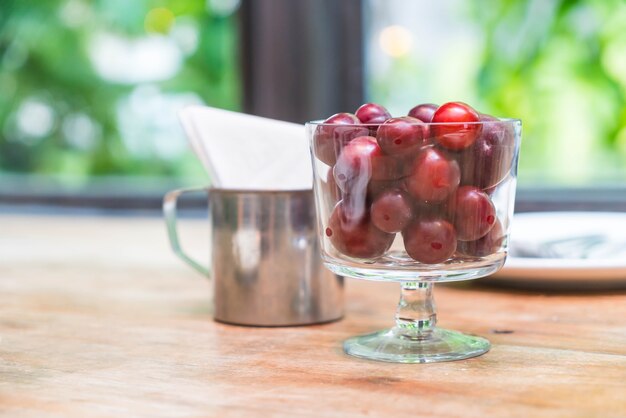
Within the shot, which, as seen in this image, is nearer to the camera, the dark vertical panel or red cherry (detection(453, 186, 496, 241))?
red cherry (detection(453, 186, 496, 241))

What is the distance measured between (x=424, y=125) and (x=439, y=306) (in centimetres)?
35

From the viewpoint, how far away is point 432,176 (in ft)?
2.17

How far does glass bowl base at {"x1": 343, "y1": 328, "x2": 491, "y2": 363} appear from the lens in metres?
0.71

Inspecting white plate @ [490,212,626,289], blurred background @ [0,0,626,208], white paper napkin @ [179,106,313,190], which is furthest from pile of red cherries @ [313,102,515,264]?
blurred background @ [0,0,626,208]

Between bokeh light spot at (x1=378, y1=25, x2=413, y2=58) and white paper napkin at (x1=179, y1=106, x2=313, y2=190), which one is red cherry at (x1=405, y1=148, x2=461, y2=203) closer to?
white paper napkin at (x1=179, y1=106, x2=313, y2=190)

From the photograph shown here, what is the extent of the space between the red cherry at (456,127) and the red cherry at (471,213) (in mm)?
35

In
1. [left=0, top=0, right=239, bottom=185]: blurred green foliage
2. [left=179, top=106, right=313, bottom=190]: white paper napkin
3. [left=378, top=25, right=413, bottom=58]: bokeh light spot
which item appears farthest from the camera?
[left=0, top=0, right=239, bottom=185]: blurred green foliage

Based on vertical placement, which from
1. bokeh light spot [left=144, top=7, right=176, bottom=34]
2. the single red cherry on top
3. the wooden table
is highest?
bokeh light spot [left=144, top=7, right=176, bottom=34]

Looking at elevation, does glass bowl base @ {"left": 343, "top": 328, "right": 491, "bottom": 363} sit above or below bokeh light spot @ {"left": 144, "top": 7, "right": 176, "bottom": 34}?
below

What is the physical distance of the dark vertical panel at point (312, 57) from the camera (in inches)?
79.7

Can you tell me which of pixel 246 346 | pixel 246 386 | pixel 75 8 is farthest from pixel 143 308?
pixel 75 8

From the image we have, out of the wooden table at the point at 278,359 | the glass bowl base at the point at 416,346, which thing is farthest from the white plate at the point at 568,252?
the glass bowl base at the point at 416,346

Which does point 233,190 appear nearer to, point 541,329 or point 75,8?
point 541,329

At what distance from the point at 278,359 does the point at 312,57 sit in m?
1.40
